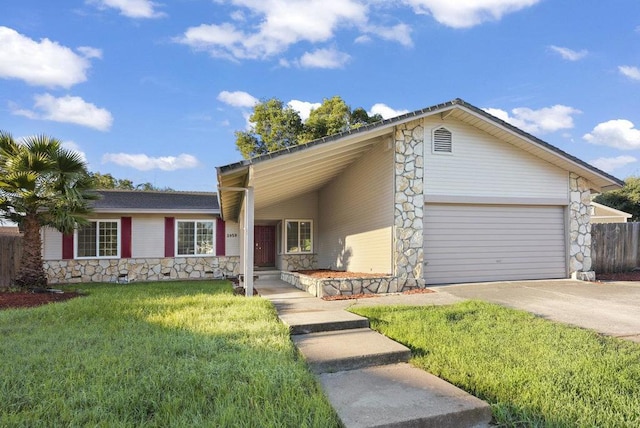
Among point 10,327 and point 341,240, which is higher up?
point 341,240

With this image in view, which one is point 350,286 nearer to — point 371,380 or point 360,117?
point 371,380

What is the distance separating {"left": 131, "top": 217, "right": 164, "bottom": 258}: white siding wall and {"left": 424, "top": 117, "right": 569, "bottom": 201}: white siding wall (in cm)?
1059

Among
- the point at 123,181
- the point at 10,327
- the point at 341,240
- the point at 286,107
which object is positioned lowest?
the point at 10,327

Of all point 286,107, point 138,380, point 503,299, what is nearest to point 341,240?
point 503,299

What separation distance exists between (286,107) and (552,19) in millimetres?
16955

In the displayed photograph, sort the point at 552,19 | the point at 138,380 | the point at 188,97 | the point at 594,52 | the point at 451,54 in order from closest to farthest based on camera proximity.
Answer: the point at 138,380
the point at 552,19
the point at 594,52
the point at 451,54
the point at 188,97

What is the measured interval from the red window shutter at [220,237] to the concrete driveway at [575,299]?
934 centimetres

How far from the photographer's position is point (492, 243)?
10.2 metres

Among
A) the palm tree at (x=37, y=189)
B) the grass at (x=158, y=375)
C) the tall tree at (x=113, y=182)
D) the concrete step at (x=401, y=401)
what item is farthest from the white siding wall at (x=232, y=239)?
the tall tree at (x=113, y=182)

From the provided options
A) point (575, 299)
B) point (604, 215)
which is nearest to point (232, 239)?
point (575, 299)

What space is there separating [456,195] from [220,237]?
972 cm

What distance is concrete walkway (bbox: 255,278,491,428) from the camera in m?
2.76

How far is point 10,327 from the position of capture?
569 centimetres

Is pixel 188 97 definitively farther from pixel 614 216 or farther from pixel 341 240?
pixel 614 216
